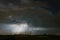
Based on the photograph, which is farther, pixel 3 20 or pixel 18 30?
pixel 3 20

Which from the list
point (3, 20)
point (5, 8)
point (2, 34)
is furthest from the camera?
point (5, 8)

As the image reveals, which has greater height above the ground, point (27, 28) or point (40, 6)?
point (40, 6)

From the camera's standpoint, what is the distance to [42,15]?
93cm

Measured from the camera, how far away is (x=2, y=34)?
0.73 meters

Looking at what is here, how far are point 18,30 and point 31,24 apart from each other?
0.36ft

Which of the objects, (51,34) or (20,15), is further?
(20,15)

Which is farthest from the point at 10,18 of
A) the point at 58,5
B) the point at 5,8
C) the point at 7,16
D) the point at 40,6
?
the point at 58,5

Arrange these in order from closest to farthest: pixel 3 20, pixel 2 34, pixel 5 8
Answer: pixel 2 34, pixel 3 20, pixel 5 8

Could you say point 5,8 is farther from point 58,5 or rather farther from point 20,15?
point 58,5

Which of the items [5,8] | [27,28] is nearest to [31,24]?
[27,28]

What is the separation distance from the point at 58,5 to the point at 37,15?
0.76 ft

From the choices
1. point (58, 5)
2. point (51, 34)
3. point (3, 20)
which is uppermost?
point (58, 5)
